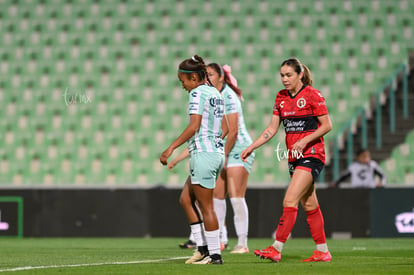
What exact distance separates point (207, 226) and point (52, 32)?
38.1 feet

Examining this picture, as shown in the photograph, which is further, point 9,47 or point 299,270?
point 9,47

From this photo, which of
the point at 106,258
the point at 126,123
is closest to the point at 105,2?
the point at 126,123

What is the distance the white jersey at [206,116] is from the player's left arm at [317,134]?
60cm

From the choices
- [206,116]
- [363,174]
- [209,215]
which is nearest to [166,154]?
[206,116]

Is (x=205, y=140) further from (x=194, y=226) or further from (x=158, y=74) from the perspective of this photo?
(x=158, y=74)

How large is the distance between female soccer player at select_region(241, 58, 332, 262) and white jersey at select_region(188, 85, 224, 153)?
1.36 feet

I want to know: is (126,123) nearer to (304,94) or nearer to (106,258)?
(106,258)

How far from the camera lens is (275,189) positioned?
1207 cm

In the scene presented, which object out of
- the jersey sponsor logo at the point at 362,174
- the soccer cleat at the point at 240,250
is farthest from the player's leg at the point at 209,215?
the jersey sponsor logo at the point at 362,174

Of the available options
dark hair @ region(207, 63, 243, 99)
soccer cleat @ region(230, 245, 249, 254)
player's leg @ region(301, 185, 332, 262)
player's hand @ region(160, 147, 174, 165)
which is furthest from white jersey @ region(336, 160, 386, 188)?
player's hand @ region(160, 147, 174, 165)

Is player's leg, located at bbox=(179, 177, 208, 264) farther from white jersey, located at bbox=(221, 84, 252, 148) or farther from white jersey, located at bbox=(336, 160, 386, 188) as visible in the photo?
white jersey, located at bbox=(336, 160, 386, 188)

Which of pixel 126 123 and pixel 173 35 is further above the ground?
pixel 173 35

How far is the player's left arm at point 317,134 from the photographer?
599 cm

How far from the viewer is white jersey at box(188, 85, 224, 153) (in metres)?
5.79
